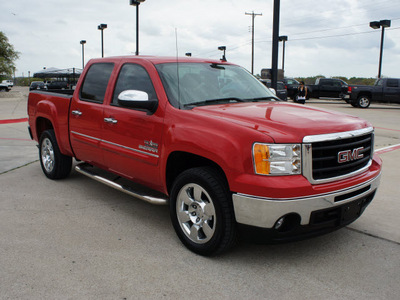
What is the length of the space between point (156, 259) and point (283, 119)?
64.1 inches

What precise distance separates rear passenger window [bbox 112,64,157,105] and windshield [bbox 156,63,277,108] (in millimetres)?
172

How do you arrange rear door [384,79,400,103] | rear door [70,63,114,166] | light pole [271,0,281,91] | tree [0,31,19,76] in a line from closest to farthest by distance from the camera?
rear door [70,63,114,166]
light pole [271,0,281,91]
rear door [384,79,400,103]
tree [0,31,19,76]

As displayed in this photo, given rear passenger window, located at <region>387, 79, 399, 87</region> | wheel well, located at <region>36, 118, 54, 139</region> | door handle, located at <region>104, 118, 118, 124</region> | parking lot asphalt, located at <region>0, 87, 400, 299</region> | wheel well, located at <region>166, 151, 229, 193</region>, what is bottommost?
parking lot asphalt, located at <region>0, 87, 400, 299</region>

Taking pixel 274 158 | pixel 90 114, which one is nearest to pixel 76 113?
pixel 90 114

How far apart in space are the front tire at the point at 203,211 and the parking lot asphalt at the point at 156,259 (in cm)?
17

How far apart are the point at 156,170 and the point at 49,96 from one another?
2837 mm

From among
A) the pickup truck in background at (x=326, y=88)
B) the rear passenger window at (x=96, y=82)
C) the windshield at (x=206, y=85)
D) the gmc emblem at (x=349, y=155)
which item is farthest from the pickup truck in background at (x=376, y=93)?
the gmc emblem at (x=349, y=155)

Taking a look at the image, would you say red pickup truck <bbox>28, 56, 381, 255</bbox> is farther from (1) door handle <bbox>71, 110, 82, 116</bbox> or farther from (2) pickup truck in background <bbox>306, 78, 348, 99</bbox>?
(2) pickup truck in background <bbox>306, 78, 348, 99</bbox>

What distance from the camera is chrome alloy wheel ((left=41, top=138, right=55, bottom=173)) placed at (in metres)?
6.14

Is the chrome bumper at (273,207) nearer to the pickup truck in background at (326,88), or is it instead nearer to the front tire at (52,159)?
the front tire at (52,159)

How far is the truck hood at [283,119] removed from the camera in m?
3.21

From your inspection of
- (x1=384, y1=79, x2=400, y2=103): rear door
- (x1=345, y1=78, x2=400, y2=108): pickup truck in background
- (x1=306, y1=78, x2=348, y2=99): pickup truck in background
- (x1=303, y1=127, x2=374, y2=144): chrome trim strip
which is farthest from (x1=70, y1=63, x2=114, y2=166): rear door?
(x1=306, y1=78, x2=348, y2=99): pickup truck in background

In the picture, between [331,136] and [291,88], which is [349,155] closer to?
[331,136]

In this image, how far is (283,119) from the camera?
137 inches
